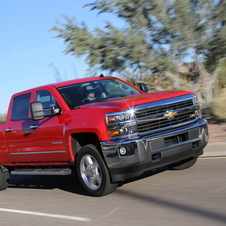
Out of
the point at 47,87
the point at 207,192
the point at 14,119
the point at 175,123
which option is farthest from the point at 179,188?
the point at 14,119

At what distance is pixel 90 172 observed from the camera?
6801 mm

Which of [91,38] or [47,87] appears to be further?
[91,38]

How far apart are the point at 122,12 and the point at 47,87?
813cm

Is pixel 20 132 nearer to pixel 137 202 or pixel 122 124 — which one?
pixel 122 124

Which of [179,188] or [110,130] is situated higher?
[110,130]

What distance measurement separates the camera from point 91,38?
1529 centimetres

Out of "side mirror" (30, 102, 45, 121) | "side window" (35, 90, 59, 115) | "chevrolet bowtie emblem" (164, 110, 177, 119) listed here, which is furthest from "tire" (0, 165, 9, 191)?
"chevrolet bowtie emblem" (164, 110, 177, 119)

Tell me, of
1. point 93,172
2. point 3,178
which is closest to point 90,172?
point 93,172

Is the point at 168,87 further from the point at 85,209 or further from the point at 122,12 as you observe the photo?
the point at 85,209

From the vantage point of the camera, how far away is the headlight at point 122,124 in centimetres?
634

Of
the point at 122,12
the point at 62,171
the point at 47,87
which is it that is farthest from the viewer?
the point at 122,12

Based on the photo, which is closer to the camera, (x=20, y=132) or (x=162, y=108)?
(x=162, y=108)

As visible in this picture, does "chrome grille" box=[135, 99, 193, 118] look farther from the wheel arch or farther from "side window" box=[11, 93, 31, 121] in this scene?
"side window" box=[11, 93, 31, 121]

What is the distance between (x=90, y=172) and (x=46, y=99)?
5.71 feet
